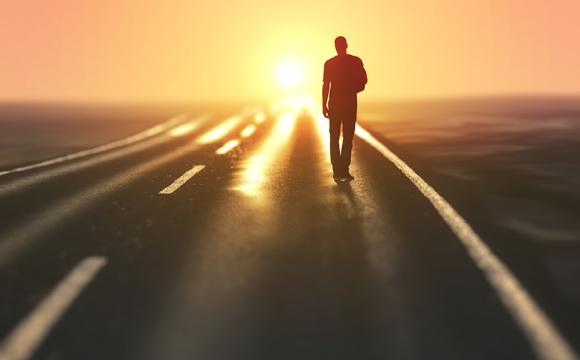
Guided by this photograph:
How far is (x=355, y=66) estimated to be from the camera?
10680mm

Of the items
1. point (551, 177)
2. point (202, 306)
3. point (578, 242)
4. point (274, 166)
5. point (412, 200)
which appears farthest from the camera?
point (274, 166)

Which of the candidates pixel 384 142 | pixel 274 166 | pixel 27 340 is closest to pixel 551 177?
pixel 274 166

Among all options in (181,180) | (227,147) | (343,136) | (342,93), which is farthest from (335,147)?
(227,147)

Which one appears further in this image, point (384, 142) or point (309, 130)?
point (309, 130)

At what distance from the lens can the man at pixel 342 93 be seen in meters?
10.7

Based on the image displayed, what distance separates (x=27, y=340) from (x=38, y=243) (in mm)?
2666

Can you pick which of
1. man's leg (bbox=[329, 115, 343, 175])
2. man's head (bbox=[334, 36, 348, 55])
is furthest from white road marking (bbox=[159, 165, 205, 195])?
man's head (bbox=[334, 36, 348, 55])

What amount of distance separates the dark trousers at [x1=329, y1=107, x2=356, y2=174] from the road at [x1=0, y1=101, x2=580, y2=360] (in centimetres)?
64

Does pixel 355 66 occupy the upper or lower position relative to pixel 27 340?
upper

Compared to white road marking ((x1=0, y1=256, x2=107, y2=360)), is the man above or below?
above

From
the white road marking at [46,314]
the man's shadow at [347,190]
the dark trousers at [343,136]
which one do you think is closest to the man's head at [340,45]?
the dark trousers at [343,136]

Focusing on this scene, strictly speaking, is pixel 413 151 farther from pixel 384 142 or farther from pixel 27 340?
pixel 27 340

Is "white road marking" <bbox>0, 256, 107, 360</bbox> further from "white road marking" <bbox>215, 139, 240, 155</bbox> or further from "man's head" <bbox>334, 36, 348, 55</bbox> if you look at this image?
"white road marking" <bbox>215, 139, 240, 155</bbox>

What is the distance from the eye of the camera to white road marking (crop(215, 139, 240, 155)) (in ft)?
50.6
